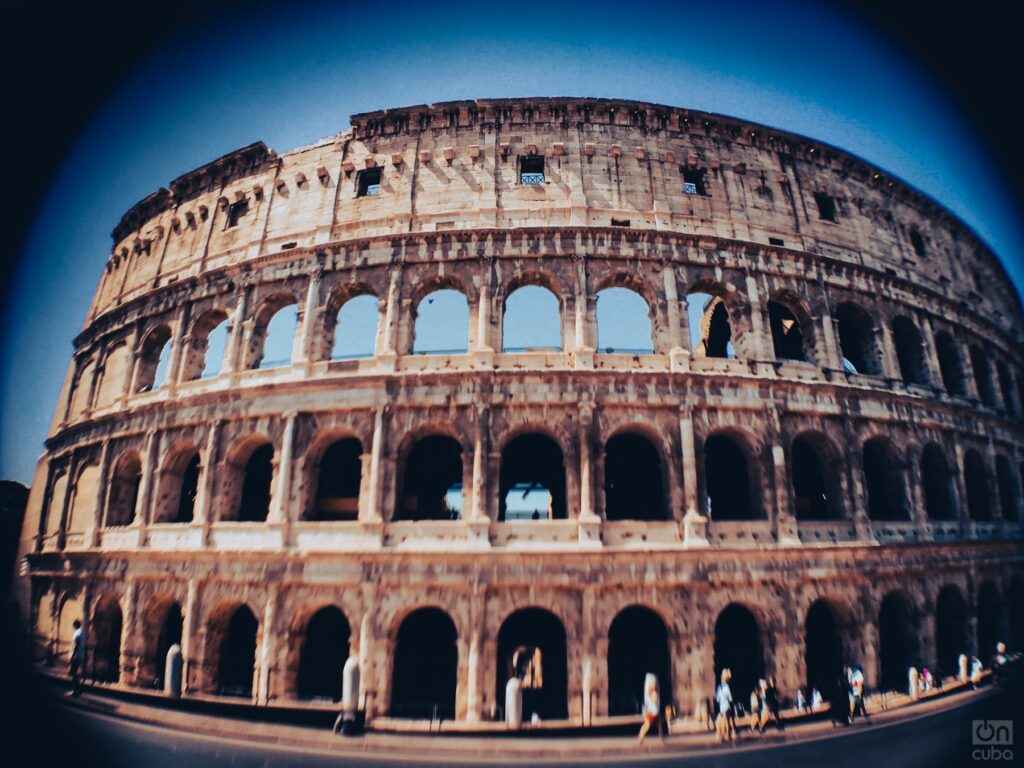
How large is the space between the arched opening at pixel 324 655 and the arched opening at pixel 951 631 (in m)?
17.9

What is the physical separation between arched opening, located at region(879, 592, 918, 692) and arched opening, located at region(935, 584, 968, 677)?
130 cm

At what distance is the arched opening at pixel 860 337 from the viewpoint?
15.2 meters

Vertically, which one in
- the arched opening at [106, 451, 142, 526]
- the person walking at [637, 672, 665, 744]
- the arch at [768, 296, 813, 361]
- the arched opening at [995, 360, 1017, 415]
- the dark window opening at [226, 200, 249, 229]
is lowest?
the person walking at [637, 672, 665, 744]

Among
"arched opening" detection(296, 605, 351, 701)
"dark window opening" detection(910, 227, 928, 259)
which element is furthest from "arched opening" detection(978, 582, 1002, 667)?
"arched opening" detection(296, 605, 351, 701)

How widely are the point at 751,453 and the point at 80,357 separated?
2527cm

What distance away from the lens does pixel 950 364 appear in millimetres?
17656

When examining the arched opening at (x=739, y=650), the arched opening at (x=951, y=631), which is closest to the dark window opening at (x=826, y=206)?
the arched opening at (x=951, y=631)

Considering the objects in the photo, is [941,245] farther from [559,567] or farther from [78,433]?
[78,433]

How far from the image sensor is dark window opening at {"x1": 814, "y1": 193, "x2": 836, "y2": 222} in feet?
53.3

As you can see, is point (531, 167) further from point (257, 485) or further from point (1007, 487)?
point (1007, 487)

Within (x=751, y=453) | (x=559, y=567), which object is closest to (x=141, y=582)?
(x=559, y=567)

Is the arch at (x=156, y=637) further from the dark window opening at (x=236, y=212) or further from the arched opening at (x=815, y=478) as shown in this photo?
the arched opening at (x=815, y=478)

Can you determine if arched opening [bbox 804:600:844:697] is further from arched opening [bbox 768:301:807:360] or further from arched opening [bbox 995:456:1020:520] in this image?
arched opening [bbox 995:456:1020:520]

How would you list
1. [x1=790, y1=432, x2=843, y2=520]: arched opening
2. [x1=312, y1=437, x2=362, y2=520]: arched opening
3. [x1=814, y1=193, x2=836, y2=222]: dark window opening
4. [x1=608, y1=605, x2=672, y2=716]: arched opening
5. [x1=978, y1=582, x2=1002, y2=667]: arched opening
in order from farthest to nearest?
[x1=814, y1=193, x2=836, y2=222]: dark window opening → [x1=978, y1=582, x2=1002, y2=667]: arched opening → [x1=790, y1=432, x2=843, y2=520]: arched opening → [x1=312, y1=437, x2=362, y2=520]: arched opening → [x1=608, y1=605, x2=672, y2=716]: arched opening
